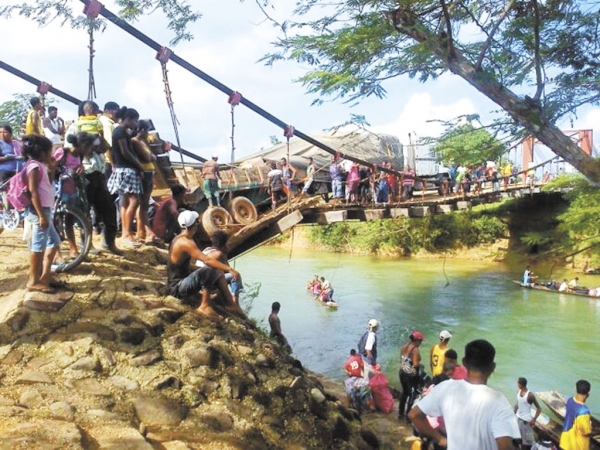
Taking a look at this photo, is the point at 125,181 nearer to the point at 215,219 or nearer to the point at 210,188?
the point at 215,219

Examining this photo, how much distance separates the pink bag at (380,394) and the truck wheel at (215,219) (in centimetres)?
282

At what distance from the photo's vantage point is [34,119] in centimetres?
600

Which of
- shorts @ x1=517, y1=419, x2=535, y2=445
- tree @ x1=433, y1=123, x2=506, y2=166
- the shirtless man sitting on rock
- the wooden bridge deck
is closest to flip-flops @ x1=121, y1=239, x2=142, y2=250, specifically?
the shirtless man sitting on rock

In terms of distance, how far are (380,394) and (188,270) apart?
3309mm

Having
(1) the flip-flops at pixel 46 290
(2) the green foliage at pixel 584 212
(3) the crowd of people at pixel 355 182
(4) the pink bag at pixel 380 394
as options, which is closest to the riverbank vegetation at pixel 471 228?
(3) the crowd of people at pixel 355 182

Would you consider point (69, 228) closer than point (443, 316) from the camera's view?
Yes

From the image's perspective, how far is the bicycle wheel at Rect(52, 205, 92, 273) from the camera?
14.2 ft

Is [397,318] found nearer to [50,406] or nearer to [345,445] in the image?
[345,445]

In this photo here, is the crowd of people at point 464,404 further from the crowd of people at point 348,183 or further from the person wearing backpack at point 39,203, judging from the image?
the crowd of people at point 348,183

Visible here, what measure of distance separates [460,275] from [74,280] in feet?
58.5

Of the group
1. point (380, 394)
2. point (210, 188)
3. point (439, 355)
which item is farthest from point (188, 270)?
point (210, 188)

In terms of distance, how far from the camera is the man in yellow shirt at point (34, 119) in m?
5.98

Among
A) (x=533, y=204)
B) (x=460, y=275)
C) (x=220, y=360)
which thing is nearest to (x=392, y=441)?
(x=220, y=360)

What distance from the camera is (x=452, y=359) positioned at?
5609 millimetres
